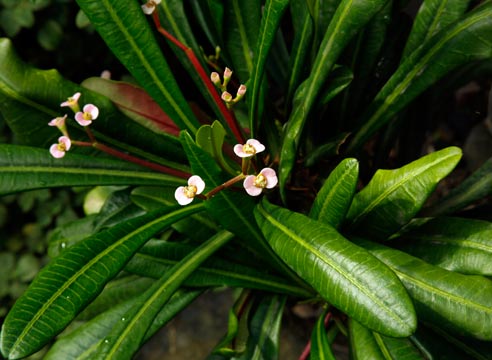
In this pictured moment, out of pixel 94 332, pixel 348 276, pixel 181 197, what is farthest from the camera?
pixel 94 332

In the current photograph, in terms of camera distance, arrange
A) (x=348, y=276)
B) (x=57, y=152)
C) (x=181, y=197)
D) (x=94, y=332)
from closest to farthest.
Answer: (x=348, y=276) → (x=181, y=197) → (x=57, y=152) → (x=94, y=332)

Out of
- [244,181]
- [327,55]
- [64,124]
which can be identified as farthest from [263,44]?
[64,124]

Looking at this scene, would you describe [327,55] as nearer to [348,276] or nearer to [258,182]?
[258,182]

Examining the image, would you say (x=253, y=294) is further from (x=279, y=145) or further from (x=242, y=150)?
(x=242, y=150)

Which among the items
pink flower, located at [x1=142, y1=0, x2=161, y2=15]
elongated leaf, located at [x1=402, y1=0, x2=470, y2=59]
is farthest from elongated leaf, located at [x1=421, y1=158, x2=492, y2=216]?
pink flower, located at [x1=142, y1=0, x2=161, y2=15]

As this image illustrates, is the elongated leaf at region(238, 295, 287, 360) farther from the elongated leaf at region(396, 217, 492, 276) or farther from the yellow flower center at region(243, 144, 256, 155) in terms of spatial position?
the yellow flower center at region(243, 144, 256, 155)

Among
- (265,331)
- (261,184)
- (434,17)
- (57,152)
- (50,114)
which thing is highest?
(50,114)

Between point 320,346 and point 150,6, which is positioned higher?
point 150,6
